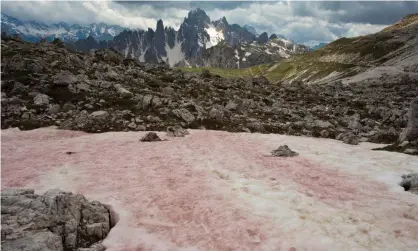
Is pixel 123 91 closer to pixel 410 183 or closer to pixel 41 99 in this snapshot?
pixel 41 99

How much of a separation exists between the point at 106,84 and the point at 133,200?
36147 mm

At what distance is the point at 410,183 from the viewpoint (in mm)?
21281

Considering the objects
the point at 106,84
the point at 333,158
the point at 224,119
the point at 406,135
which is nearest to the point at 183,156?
the point at 333,158

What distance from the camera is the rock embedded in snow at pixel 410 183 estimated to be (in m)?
20.7

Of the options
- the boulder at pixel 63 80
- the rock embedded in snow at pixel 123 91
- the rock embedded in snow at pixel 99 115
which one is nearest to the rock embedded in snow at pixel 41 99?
the boulder at pixel 63 80

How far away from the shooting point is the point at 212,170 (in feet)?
78.8

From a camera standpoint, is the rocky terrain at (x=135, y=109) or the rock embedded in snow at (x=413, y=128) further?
the rocky terrain at (x=135, y=109)

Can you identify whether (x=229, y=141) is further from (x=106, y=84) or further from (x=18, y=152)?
(x=106, y=84)

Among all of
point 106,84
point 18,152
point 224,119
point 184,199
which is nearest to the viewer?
point 184,199

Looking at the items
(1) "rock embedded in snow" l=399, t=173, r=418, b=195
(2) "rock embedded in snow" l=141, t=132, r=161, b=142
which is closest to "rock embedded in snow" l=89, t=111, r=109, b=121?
(2) "rock embedded in snow" l=141, t=132, r=161, b=142

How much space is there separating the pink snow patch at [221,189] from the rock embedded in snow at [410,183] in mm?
1109

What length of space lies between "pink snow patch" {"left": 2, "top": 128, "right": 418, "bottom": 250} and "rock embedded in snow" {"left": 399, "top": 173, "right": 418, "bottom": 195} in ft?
3.64

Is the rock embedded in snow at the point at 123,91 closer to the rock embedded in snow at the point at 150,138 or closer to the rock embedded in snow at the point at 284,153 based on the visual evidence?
the rock embedded in snow at the point at 150,138

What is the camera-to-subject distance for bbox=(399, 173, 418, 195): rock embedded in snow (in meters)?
20.7
